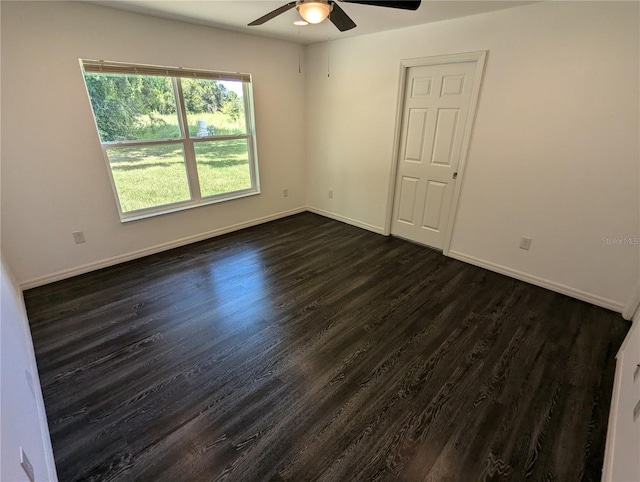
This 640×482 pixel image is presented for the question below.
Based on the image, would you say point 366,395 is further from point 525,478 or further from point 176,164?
point 176,164

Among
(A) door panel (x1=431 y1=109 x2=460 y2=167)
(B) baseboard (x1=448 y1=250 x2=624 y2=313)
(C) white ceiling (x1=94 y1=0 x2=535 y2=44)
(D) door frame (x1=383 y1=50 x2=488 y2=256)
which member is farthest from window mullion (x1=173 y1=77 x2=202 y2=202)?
(B) baseboard (x1=448 y1=250 x2=624 y2=313)

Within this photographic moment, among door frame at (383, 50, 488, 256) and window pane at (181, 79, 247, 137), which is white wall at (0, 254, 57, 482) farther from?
door frame at (383, 50, 488, 256)

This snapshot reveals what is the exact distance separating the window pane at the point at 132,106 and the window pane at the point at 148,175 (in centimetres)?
14

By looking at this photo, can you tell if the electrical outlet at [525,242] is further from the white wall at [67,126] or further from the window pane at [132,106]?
the window pane at [132,106]

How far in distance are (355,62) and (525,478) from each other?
3.98m

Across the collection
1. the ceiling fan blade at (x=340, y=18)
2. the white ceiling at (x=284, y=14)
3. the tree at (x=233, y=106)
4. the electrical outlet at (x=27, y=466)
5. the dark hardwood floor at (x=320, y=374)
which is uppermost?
the white ceiling at (x=284, y=14)

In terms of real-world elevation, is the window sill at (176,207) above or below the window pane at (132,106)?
below

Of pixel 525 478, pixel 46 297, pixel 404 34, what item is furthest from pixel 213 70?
pixel 525 478

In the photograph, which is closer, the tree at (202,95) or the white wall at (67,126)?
the white wall at (67,126)

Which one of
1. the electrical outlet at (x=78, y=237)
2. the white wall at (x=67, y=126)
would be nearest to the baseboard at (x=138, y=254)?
the white wall at (x=67, y=126)

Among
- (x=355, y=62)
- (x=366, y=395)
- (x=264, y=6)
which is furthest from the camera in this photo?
(x=355, y=62)

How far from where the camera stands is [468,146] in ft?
9.75

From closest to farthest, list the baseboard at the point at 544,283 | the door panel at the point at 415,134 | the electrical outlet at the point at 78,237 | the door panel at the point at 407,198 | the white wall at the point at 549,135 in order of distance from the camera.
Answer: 1. the white wall at the point at 549,135
2. the baseboard at the point at 544,283
3. the electrical outlet at the point at 78,237
4. the door panel at the point at 415,134
5. the door panel at the point at 407,198

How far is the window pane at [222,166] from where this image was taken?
3.63 meters
